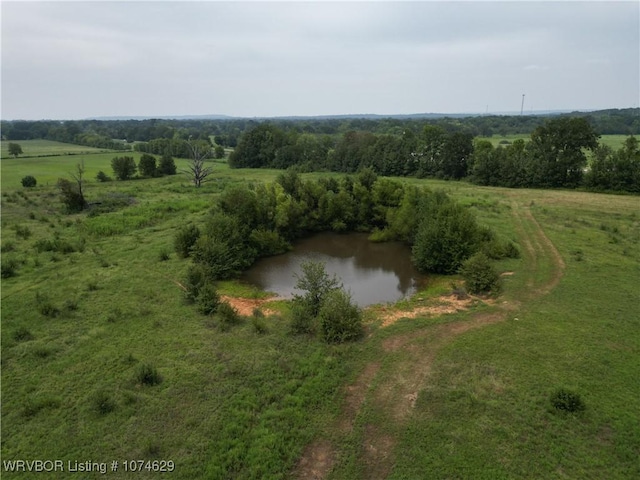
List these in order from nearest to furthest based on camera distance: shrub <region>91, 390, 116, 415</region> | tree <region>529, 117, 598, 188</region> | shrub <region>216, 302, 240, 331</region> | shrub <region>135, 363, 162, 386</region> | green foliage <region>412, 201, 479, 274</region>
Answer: shrub <region>91, 390, 116, 415</region>, shrub <region>135, 363, 162, 386</region>, shrub <region>216, 302, 240, 331</region>, green foliage <region>412, 201, 479, 274</region>, tree <region>529, 117, 598, 188</region>

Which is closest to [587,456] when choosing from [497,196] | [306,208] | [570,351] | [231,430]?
[570,351]

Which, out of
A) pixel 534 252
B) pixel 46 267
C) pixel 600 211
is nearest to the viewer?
pixel 46 267

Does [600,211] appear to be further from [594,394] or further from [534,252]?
[594,394]

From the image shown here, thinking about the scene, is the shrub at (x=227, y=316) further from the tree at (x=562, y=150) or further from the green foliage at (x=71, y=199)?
the tree at (x=562, y=150)

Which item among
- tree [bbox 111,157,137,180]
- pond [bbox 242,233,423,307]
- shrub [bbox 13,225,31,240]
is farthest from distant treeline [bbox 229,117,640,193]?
shrub [bbox 13,225,31,240]

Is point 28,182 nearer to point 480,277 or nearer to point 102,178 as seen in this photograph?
point 102,178

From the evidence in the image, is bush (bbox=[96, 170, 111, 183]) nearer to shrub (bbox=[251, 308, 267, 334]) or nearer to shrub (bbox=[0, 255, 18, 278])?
shrub (bbox=[0, 255, 18, 278])
